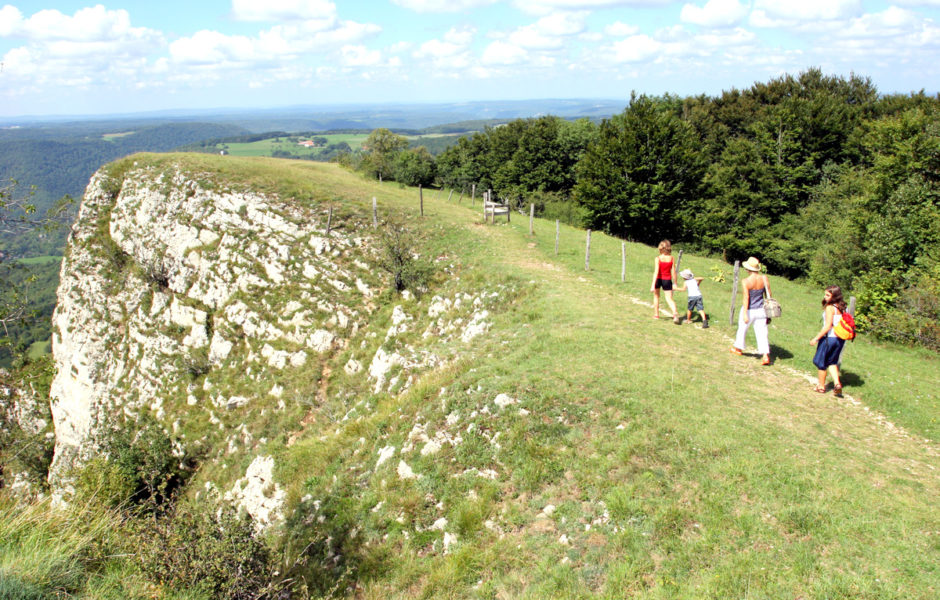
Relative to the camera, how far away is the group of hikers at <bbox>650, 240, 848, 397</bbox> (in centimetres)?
1128

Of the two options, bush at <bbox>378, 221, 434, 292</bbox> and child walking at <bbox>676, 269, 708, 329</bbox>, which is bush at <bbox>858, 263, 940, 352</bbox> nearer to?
child walking at <bbox>676, 269, 708, 329</bbox>

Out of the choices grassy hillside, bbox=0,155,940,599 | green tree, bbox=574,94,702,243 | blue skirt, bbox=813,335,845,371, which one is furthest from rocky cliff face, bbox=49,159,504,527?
green tree, bbox=574,94,702,243

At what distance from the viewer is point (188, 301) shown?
26188mm

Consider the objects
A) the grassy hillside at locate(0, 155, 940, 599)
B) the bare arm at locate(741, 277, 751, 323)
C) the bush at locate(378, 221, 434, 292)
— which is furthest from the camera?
the bush at locate(378, 221, 434, 292)

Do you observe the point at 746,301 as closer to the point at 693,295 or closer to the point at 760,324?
the point at 760,324

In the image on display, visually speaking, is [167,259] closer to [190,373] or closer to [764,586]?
[190,373]

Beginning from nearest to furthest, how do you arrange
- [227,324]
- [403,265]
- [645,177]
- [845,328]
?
[845,328] < [403,265] < [227,324] < [645,177]

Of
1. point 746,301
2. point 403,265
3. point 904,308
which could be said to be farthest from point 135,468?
point 904,308

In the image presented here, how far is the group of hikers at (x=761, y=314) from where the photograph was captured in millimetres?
11281

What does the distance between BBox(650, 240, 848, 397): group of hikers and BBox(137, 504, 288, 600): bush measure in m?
12.9

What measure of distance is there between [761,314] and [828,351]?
193 cm

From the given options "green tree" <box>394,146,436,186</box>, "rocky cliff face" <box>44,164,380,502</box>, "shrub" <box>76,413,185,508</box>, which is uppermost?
"green tree" <box>394,146,436,186</box>

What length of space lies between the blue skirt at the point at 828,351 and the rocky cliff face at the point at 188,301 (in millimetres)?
18078

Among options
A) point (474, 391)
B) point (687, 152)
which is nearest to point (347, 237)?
point (474, 391)
